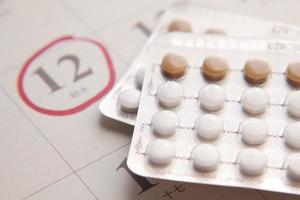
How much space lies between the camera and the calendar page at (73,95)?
19.6 inches

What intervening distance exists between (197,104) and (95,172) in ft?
0.42

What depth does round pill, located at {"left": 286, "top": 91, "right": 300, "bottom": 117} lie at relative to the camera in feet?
1.60

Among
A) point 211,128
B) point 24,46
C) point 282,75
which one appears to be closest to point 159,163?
point 211,128

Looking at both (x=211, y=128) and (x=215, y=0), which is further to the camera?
(x=215, y=0)

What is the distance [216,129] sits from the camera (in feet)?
1.56

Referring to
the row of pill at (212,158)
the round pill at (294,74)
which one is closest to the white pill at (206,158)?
the row of pill at (212,158)

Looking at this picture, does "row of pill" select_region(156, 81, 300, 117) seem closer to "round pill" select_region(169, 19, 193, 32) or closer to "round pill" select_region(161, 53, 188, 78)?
"round pill" select_region(161, 53, 188, 78)

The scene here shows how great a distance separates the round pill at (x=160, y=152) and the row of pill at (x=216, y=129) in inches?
0.6

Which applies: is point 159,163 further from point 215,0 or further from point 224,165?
point 215,0

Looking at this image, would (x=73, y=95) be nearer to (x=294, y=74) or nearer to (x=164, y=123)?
(x=164, y=123)

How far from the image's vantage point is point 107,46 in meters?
0.64

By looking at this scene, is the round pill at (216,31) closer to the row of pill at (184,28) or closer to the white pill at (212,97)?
the row of pill at (184,28)

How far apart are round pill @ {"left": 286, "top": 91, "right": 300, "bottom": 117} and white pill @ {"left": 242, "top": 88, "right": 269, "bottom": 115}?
0.07 feet

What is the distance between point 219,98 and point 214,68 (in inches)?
1.5
